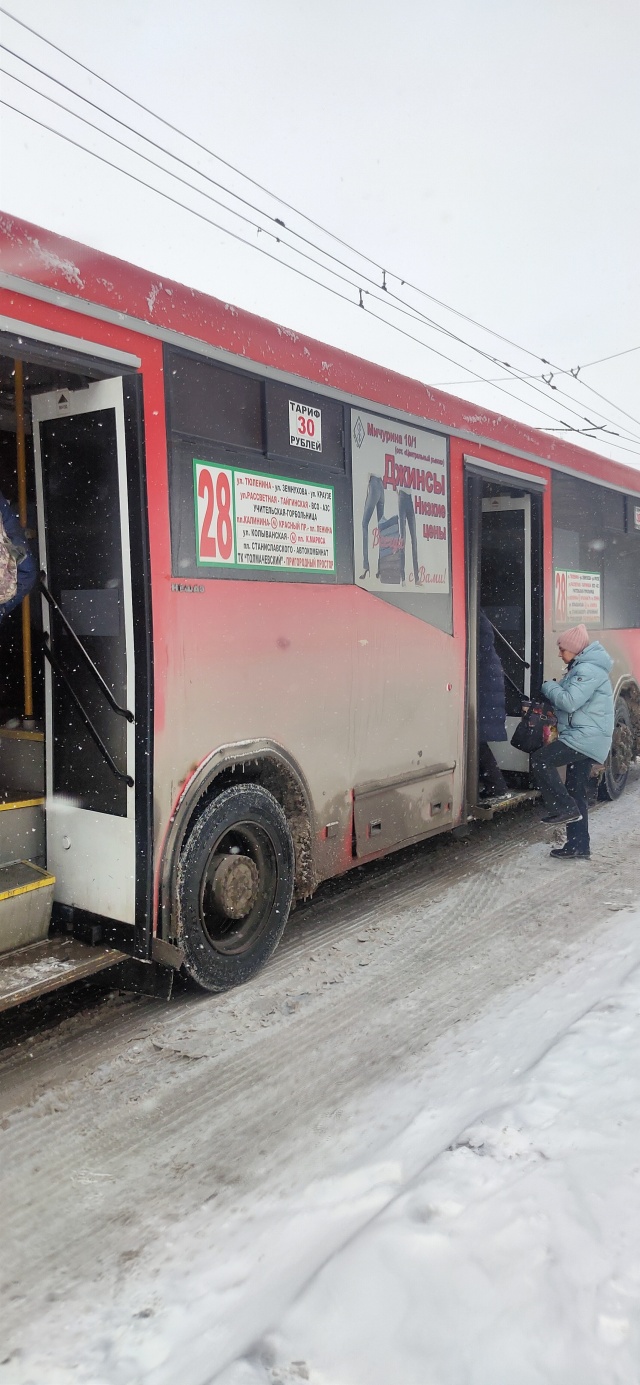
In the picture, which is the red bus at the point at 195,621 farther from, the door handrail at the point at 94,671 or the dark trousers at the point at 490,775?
the dark trousers at the point at 490,775

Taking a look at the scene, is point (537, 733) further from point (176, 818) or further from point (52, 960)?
point (52, 960)

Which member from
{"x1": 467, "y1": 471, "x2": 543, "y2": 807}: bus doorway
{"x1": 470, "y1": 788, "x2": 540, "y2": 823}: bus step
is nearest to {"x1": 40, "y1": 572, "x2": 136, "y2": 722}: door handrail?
{"x1": 470, "y1": 788, "x2": 540, "y2": 823}: bus step

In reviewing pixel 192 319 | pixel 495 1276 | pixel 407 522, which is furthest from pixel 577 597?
pixel 495 1276

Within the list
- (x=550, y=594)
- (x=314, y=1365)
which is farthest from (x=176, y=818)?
(x=550, y=594)

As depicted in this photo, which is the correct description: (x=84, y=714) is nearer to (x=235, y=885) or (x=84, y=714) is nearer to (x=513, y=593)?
(x=235, y=885)

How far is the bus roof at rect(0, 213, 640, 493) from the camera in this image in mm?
3266

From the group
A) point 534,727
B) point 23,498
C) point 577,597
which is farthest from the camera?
point 577,597

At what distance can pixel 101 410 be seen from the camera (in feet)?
12.4

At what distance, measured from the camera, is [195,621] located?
3955mm

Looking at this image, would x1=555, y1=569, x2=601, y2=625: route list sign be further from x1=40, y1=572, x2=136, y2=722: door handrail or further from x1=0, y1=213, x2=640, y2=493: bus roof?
x1=40, y1=572, x2=136, y2=722: door handrail

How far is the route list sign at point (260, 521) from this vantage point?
4027 millimetres

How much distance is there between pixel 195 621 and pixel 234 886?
4.11 ft

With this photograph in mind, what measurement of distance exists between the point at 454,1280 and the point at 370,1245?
0.24m

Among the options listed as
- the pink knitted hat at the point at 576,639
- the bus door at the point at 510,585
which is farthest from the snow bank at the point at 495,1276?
the bus door at the point at 510,585
